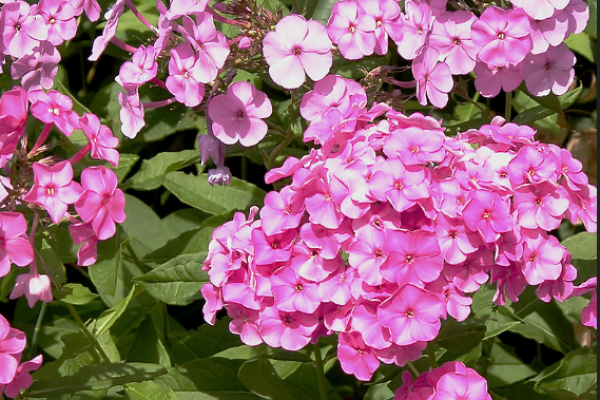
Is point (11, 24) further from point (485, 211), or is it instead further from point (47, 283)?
point (485, 211)

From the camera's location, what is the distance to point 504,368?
1836mm

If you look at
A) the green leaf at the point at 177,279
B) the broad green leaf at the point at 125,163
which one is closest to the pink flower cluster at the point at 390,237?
the green leaf at the point at 177,279

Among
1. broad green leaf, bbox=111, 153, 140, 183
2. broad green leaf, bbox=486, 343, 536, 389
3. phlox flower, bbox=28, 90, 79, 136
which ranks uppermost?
phlox flower, bbox=28, 90, 79, 136

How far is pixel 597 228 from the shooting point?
53.2 inches

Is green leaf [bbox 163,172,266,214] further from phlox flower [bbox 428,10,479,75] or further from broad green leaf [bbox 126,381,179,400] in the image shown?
phlox flower [bbox 428,10,479,75]

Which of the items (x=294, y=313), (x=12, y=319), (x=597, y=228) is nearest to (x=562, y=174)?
(x=597, y=228)

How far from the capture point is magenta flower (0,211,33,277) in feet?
4.07

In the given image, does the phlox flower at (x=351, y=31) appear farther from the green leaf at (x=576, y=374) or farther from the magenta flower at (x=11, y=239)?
the green leaf at (x=576, y=374)

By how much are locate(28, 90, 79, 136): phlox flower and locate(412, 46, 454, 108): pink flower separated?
57 centimetres

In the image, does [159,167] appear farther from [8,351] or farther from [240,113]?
[8,351]

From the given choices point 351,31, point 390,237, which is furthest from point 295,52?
point 390,237

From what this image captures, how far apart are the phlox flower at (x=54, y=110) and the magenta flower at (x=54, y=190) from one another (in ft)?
0.35

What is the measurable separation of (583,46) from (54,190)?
1265mm

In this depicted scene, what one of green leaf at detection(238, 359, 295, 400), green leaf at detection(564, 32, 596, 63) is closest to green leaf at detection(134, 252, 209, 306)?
green leaf at detection(238, 359, 295, 400)
